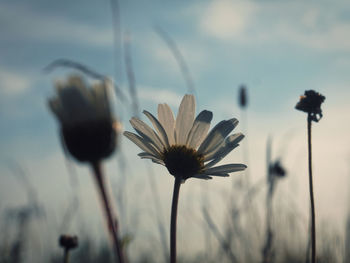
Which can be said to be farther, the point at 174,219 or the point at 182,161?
the point at 182,161

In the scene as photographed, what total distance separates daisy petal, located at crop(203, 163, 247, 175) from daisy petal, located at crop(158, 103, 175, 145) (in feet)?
0.54

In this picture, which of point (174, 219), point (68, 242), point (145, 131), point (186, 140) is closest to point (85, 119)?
point (174, 219)

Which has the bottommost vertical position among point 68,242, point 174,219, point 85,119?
point 68,242

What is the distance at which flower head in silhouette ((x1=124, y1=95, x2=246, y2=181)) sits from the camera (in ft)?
4.15

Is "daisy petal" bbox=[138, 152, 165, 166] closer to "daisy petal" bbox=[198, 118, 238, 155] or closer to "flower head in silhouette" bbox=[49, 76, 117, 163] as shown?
"daisy petal" bbox=[198, 118, 238, 155]

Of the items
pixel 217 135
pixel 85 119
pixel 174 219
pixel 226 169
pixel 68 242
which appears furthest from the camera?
pixel 68 242

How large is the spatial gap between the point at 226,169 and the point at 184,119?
0.76 ft

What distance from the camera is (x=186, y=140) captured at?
1335 millimetres

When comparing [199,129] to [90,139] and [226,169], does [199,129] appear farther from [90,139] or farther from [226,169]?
[90,139]

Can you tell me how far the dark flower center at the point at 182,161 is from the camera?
127 centimetres

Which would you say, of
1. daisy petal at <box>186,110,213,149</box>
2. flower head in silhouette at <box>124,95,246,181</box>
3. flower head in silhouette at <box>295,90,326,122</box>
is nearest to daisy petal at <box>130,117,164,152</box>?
flower head in silhouette at <box>124,95,246,181</box>

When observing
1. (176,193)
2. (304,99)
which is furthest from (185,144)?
(304,99)

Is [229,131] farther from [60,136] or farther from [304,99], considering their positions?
[60,136]

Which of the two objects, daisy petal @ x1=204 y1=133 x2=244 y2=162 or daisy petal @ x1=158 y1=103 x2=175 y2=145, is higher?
daisy petal @ x1=158 y1=103 x2=175 y2=145
